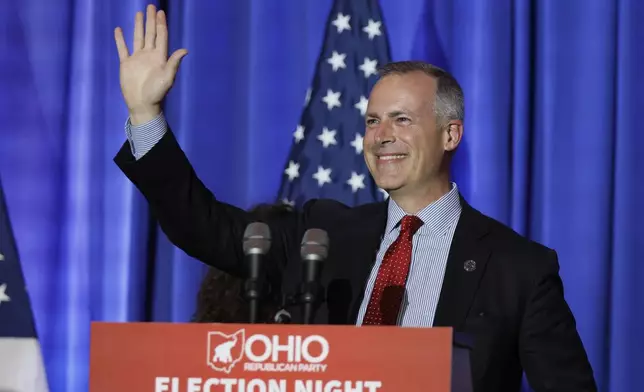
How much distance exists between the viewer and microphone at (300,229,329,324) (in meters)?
1.60

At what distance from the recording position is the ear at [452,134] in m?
2.41

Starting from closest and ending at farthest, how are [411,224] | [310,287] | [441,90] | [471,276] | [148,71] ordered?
[310,287], [148,71], [471,276], [411,224], [441,90]

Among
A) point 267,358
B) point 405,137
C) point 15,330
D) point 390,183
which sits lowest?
point 15,330

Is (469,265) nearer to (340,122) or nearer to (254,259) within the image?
(254,259)

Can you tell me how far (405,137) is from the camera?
232 centimetres

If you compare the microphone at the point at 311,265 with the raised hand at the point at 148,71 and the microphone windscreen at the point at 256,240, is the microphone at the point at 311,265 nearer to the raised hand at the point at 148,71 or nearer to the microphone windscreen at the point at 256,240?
the microphone windscreen at the point at 256,240

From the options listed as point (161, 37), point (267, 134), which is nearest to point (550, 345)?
point (161, 37)

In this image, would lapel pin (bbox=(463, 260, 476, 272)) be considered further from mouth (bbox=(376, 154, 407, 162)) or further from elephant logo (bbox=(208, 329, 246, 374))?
elephant logo (bbox=(208, 329, 246, 374))

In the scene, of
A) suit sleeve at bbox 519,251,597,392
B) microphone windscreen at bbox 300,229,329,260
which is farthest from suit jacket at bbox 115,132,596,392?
microphone windscreen at bbox 300,229,329,260

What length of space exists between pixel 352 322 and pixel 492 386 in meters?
0.36

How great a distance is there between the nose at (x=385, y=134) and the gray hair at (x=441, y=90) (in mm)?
149

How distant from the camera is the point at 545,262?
7.33 ft

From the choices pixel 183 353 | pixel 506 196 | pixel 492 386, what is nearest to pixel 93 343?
pixel 183 353

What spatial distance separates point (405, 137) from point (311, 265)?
746mm
